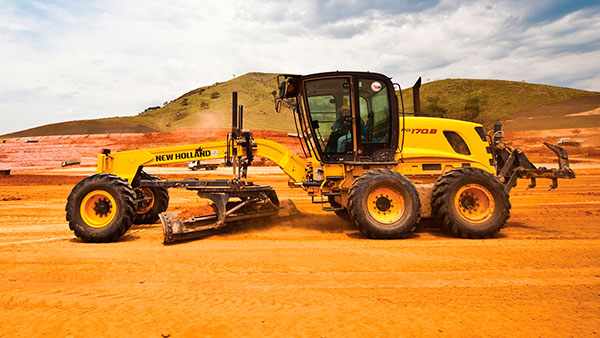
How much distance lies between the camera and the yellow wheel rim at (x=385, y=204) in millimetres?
5789

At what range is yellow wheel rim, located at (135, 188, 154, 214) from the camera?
699cm

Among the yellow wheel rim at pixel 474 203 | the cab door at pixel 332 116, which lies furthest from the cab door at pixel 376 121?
the yellow wheel rim at pixel 474 203

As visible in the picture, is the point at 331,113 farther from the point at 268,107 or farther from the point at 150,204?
the point at 268,107

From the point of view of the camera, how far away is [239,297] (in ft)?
11.0

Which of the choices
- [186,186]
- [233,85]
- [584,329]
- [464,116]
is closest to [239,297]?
[584,329]

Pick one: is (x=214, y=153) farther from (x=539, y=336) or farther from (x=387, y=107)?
(x=539, y=336)

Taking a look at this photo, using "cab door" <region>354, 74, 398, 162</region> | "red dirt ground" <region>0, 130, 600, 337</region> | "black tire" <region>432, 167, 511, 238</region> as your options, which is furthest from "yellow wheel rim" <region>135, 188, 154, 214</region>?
"black tire" <region>432, 167, 511, 238</region>

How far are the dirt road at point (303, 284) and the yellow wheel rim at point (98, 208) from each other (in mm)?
449

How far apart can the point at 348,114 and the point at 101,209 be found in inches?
176

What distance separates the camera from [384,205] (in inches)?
229

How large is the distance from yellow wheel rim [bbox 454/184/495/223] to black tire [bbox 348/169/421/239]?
805mm

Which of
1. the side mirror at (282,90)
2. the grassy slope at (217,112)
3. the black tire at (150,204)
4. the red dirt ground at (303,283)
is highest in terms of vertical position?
the grassy slope at (217,112)

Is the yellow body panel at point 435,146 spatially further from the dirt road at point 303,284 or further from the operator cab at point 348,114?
the dirt road at point 303,284

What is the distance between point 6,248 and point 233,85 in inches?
3147
